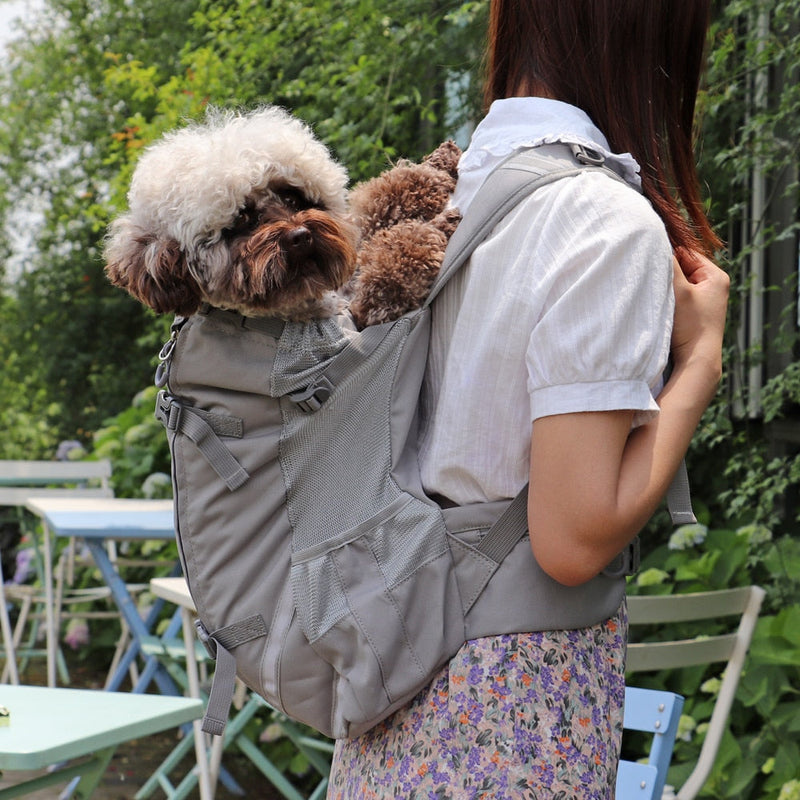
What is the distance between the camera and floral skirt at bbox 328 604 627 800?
1040mm

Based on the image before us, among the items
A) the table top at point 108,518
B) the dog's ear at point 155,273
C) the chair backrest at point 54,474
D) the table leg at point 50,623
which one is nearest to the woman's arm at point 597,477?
the dog's ear at point 155,273

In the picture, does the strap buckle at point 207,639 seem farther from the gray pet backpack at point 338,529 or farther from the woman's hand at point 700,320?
the woman's hand at point 700,320

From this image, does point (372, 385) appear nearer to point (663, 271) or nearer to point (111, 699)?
point (663, 271)

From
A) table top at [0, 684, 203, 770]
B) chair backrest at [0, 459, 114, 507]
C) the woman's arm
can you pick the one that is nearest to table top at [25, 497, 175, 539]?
chair backrest at [0, 459, 114, 507]

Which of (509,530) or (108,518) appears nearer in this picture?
(509,530)

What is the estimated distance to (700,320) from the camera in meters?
1.13

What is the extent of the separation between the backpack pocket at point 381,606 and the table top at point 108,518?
8.36 ft

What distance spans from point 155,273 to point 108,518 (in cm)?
291

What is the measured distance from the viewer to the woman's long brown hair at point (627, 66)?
115 centimetres

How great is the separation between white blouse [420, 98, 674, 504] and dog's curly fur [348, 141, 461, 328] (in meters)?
0.04

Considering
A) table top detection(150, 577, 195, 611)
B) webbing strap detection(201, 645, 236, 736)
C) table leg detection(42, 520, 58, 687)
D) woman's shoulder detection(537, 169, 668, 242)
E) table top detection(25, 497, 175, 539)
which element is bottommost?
table leg detection(42, 520, 58, 687)

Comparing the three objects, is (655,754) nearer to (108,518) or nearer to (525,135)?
(525,135)

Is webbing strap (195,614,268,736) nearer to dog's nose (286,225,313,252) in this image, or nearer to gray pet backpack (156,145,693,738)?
Answer: gray pet backpack (156,145,693,738)

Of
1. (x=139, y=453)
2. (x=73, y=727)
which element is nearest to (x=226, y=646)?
(x=73, y=727)
